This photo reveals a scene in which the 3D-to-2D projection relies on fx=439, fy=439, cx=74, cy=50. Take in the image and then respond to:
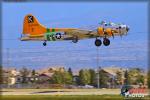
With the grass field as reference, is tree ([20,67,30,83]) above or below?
above

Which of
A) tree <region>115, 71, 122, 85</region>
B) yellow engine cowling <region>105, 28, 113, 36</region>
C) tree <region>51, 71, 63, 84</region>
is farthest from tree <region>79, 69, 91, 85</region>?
yellow engine cowling <region>105, 28, 113, 36</region>

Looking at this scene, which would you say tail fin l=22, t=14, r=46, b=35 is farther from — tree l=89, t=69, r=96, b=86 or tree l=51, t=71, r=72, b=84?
tree l=89, t=69, r=96, b=86

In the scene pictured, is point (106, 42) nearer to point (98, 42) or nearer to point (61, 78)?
point (98, 42)

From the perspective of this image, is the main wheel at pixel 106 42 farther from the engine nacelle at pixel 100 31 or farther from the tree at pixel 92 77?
the tree at pixel 92 77

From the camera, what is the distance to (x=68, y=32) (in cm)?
1085

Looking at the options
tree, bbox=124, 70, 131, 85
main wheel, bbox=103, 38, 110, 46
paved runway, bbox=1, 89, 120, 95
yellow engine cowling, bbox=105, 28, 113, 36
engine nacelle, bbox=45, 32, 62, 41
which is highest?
yellow engine cowling, bbox=105, 28, 113, 36

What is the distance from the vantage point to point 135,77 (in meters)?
12.0

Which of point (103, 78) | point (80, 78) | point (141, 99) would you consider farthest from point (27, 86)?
point (141, 99)

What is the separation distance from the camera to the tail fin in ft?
34.9

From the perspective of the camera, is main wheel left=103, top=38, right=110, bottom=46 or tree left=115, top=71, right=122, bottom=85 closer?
main wheel left=103, top=38, right=110, bottom=46

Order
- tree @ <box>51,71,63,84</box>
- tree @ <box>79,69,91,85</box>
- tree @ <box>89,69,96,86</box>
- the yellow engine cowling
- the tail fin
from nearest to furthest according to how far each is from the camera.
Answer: the tail fin < tree @ <box>79,69,91,85</box> < the yellow engine cowling < tree @ <box>89,69,96,86</box> < tree @ <box>51,71,63,84</box>

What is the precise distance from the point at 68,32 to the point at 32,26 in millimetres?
976

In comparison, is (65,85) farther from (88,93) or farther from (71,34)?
(71,34)

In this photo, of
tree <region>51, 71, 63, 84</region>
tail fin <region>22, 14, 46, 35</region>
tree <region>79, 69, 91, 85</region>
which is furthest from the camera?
tree <region>51, 71, 63, 84</region>
